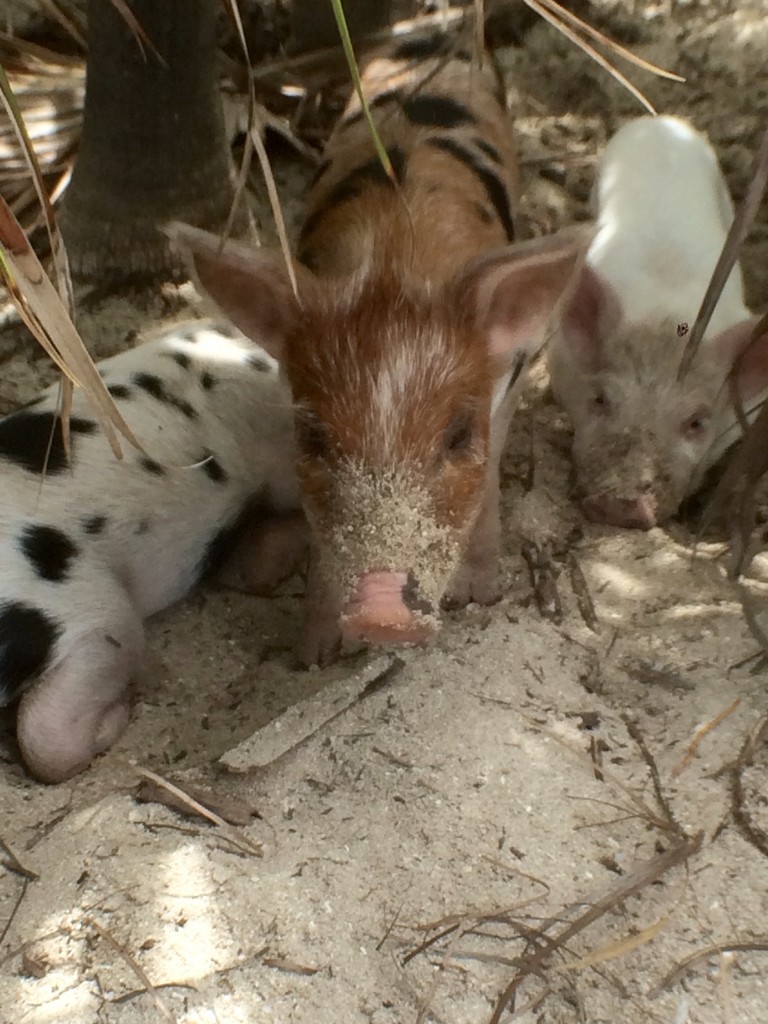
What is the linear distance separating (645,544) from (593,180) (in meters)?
1.93

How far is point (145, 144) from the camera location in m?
3.42

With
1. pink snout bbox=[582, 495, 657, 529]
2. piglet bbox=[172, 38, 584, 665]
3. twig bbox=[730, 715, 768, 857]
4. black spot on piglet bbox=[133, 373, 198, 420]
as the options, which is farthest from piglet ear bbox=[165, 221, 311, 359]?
twig bbox=[730, 715, 768, 857]

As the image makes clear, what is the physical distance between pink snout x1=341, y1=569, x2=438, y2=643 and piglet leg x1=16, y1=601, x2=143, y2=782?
2.51 feet

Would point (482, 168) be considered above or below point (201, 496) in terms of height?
above

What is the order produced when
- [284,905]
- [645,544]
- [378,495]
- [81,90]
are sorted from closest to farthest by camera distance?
1. [284,905]
2. [378,495]
3. [645,544]
4. [81,90]

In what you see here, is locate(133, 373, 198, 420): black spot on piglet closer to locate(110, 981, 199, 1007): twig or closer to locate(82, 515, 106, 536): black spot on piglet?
locate(82, 515, 106, 536): black spot on piglet

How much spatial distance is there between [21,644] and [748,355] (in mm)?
2247

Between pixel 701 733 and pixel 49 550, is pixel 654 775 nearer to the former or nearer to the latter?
pixel 701 733

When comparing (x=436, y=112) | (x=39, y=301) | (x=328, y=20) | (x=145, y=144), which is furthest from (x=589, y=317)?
(x=39, y=301)

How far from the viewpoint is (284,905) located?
191cm

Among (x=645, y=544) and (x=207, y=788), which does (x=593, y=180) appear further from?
(x=207, y=788)

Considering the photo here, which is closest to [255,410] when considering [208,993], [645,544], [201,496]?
[201,496]

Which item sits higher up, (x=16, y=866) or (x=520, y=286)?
(x=520, y=286)

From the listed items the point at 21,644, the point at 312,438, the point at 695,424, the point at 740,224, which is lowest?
the point at 21,644
